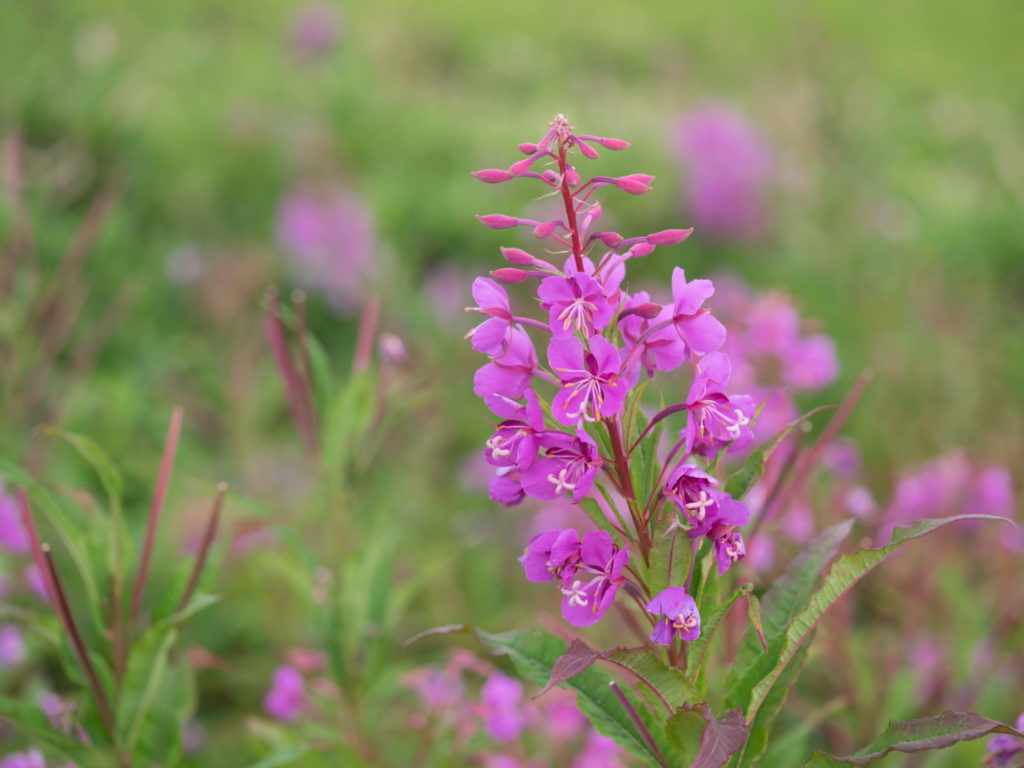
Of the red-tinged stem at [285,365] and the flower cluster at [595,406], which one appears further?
the red-tinged stem at [285,365]

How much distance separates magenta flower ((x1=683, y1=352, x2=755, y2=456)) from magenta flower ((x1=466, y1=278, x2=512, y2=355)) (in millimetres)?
165

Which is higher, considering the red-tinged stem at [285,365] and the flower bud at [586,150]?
the flower bud at [586,150]

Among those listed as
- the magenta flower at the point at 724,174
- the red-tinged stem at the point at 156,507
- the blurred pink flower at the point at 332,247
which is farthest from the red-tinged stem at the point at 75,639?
the magenta flower at the point at 724,174

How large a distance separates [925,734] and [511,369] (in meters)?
0.47

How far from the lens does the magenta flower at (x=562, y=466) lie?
27.0 inches

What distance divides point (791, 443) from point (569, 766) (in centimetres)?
69

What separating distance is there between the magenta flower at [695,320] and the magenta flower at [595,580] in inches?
7.1

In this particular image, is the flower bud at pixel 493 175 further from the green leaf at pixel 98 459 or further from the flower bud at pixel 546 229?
the green leaf at pixel 98 459

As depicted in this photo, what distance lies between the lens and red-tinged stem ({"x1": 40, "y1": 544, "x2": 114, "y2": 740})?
884 mm

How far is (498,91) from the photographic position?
6586 mm

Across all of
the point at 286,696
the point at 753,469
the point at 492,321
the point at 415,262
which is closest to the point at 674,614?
the point at 753,469

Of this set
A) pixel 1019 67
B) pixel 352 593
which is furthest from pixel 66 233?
pixel 1019 67

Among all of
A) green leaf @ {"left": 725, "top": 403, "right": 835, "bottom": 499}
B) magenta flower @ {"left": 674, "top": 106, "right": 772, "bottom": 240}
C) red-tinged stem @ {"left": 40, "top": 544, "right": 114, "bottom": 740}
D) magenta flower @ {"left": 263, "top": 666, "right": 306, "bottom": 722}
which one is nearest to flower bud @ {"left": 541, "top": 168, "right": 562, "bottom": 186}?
green leaf @ {"left": 725, "top": 403, "right": 835, "bottom": 499}

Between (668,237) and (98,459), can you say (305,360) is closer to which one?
(98,459)
